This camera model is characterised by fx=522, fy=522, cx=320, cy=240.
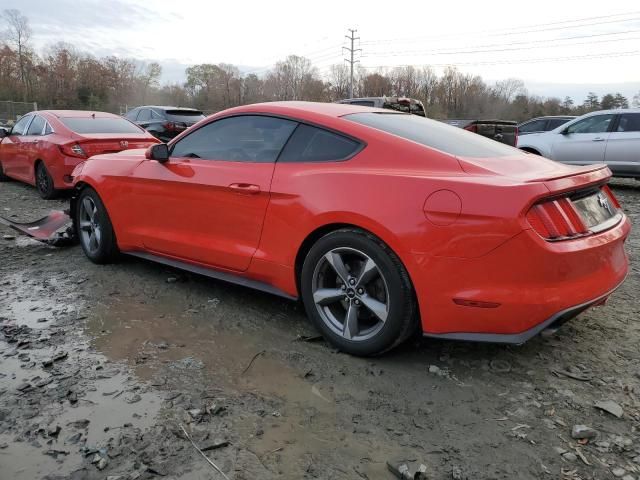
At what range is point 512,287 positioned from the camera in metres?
2.55

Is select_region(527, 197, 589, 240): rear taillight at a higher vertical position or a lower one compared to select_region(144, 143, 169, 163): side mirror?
lower

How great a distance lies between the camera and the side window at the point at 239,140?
3498 millimetres

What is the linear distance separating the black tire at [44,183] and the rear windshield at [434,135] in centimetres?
630

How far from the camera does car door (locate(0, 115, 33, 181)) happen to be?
9.01m

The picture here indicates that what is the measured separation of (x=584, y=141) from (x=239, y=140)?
9197 millimetres

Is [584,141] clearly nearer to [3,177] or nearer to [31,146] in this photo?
[31,146]

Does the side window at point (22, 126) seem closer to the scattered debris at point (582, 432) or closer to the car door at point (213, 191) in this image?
the car door at point (213, 191)

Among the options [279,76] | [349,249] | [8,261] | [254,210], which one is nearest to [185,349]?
[254,210]

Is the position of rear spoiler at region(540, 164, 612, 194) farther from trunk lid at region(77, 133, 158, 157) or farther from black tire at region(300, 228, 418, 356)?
trunk lid at region(77, 133, 158, 157)

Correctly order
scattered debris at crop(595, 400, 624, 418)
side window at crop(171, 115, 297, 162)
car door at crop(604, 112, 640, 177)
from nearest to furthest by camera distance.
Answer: scattered debris at crop(595, 400, 624, 418), side window at crop(171, 115, 297, 162), car door at crop(604, 112, 640, 177)

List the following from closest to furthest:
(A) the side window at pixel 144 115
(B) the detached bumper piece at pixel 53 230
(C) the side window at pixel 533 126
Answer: (B) the detached bumper piece at pixel 53 230 → (C) the side window at pixel 533 126 → (A) the side window at pixel 144 115

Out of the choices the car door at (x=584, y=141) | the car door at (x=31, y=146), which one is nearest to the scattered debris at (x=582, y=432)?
the car door at (x=31, y=146)

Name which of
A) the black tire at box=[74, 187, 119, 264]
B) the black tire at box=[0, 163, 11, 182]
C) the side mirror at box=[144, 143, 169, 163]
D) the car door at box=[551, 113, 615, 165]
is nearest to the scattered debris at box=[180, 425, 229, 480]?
the side mirror at box=[144, 143, 169, 163]

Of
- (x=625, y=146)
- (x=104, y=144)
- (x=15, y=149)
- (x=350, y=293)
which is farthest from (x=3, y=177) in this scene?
(x=625, y=146)
